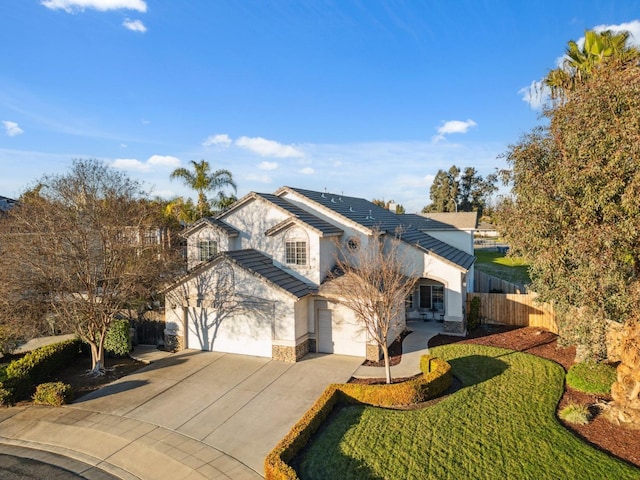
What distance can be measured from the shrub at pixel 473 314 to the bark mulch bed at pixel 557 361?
1.10 ft

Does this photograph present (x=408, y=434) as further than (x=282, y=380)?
No

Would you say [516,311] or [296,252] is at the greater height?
[296,252]

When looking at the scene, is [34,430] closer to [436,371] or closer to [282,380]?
[282,380]

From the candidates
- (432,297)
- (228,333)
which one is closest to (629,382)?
(432,297)

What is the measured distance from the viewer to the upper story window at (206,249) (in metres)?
20.8

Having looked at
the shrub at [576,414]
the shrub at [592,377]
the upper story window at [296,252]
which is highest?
the upper story window at [296,252]

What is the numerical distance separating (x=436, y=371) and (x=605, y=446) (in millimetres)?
4820

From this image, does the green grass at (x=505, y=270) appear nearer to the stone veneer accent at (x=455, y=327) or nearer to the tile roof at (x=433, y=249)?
the tile roof at (x=433, y=249)

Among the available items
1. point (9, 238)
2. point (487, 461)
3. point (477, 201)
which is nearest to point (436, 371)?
point (487, 461)

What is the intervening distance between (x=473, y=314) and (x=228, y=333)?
42.3 feet

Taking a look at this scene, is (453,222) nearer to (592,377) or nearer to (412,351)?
(412,351)

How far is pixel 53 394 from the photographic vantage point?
13.1 meters

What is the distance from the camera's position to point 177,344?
18359mm

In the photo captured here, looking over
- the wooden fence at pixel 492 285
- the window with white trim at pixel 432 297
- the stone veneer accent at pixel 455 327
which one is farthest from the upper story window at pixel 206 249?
the wooden fence at pixel 492 285
